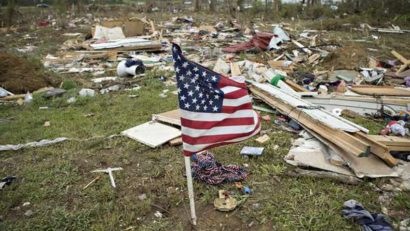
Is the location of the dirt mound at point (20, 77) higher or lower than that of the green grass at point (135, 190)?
higher

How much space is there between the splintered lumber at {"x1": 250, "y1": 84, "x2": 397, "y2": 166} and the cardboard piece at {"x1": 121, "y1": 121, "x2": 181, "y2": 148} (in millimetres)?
1875

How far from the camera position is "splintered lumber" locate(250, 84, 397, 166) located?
11.8 ft

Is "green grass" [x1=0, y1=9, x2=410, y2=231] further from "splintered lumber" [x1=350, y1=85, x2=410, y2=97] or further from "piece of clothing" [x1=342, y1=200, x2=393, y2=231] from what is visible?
"splintered lumber" [x1=350, y1=85, x2=410, y2=97]

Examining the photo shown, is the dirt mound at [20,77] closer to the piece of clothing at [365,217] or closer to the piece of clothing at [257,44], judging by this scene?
the piece of clothing at [257,44]

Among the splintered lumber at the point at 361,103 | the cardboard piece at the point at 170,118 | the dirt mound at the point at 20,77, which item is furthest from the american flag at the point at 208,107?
the dirt mound at the point at 20,77

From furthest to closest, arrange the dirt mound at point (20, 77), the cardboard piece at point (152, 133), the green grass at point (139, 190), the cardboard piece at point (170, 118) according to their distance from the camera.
A: the dirt mound at point (20, 77), the cardboard piece at point (170, 118), the cardboard piece at point (152, 133), the green grass at point (139, 190)

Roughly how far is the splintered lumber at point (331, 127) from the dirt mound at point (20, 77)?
5.23m

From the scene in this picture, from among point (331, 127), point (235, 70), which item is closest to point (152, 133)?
point (331, 127)

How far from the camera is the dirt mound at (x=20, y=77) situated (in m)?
7.08

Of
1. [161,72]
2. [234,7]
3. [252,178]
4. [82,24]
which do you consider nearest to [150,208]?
[252,178]

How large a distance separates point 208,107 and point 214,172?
1.26 m

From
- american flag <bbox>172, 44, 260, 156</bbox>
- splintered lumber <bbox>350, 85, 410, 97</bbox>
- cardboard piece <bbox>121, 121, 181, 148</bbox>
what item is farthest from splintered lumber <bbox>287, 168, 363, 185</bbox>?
splintered lumber <bbox>350, 85, 410, 97</bbox>

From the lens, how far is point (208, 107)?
2.64 m

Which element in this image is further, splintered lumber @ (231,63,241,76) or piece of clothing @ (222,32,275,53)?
piece of clothing @ (222,32,275,53)
